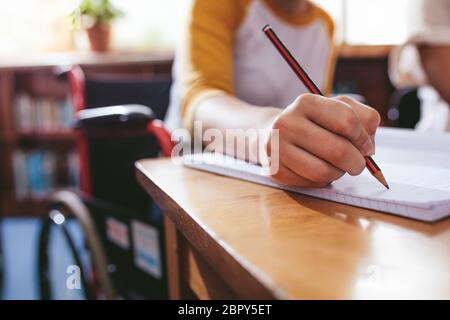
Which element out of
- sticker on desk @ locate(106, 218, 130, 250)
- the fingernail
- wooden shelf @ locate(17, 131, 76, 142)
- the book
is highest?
the fingernail

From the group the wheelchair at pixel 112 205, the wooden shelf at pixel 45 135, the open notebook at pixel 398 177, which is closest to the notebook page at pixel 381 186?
the open notebook at pixel 398 177

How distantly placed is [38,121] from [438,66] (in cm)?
296

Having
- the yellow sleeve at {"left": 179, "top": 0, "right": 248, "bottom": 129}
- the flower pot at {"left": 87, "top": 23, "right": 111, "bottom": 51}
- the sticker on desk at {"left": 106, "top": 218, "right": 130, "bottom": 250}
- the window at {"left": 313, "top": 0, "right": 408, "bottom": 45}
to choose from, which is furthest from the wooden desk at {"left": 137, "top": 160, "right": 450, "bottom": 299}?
the flower pot at {"left": 87, "top": 23, "right": 111, "bottom": 51}

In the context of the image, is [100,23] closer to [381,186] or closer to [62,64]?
[62,64]

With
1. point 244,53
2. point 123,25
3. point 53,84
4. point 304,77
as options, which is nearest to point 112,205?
point 244,53

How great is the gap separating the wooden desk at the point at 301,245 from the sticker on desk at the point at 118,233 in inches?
25.9

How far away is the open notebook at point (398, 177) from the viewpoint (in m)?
0.37

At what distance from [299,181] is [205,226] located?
14 centimetres

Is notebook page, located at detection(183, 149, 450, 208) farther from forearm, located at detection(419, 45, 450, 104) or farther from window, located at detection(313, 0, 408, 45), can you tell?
window, located at detection(313, 0, 408, 45)

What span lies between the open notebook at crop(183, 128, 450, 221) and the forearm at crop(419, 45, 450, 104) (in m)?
0.52

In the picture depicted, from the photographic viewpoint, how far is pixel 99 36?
3.13 metres

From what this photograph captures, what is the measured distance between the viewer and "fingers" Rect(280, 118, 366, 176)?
406 millimetres
